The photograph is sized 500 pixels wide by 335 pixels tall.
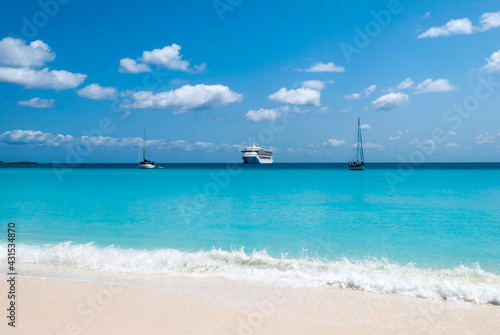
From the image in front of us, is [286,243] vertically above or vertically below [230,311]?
below

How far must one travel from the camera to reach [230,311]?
570 cm

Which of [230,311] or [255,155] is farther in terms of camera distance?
[255,155]

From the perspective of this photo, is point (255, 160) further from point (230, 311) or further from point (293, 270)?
point (230, 311)

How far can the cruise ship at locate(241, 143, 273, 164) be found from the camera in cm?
15788

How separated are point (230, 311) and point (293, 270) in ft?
9.81

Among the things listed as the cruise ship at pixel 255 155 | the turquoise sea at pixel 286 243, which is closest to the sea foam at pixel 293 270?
the turquoise sea at pixel 286 243

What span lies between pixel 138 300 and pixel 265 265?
3.64 m

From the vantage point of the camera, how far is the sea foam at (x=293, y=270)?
6.73m

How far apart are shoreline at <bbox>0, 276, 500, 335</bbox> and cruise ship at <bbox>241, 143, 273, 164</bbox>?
15104cm

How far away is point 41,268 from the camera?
28.1ft

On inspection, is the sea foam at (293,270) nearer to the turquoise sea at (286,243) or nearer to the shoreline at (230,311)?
the turquoise sea at (286,243)

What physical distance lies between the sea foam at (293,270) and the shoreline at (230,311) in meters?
0.36

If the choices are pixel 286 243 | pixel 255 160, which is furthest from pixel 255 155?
pixel 286 243

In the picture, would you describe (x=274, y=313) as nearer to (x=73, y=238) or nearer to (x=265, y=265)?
(x=265, y=265)
